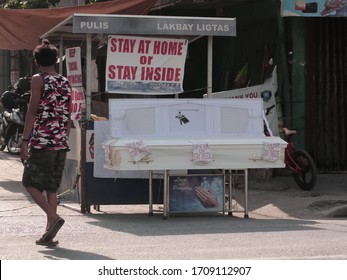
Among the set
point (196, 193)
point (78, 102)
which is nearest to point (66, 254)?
→ point (196, 193)

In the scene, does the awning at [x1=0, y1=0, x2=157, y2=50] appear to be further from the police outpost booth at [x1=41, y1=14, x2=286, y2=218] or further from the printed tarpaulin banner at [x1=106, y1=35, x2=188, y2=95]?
the printed tarpaulin banner at [x1=106, y1=35, x2=188, y2=95]

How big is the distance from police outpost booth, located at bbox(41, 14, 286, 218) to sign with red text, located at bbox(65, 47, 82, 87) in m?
0.49

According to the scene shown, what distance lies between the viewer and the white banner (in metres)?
13.1

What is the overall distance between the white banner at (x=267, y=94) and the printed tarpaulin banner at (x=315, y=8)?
152 cm

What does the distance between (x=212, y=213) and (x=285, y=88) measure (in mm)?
3993

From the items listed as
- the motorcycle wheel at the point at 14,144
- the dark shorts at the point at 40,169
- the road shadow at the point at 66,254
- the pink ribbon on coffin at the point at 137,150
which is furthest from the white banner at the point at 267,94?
the motorcycle wheel at the point at 14,144

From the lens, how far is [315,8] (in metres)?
12.5

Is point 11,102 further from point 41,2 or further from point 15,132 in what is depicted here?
point 41,2

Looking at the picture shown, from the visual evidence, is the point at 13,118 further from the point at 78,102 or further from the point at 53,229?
the point at 53,229

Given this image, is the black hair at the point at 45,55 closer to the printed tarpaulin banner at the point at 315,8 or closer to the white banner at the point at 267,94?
the printed tarpaulin banner at the point at 315,8

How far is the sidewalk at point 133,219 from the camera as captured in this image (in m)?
7.54

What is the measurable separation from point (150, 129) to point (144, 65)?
1.38 metres

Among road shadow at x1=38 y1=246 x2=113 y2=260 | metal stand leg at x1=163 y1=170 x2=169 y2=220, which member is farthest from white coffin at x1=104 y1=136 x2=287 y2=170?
road shadow at x1=38 y1=246 x2=113 y2=260

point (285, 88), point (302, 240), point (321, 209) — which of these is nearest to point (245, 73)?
point (285, 88)
